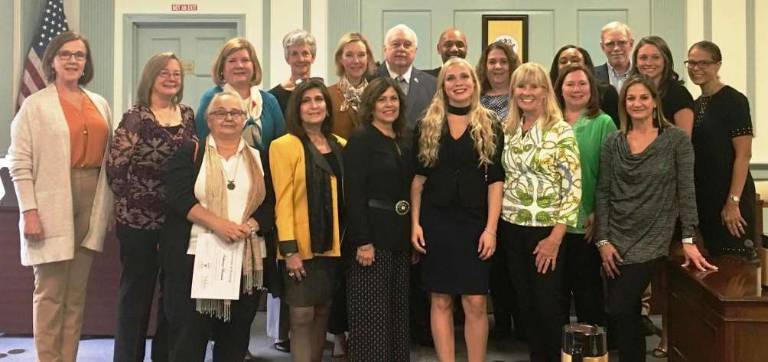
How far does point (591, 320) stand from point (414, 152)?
3.92ft

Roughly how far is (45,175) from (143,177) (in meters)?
0.41

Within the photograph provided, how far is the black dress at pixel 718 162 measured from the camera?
3.55 metres

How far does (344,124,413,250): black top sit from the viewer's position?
3.02m

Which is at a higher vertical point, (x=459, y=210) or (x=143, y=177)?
(x=143, y=177)

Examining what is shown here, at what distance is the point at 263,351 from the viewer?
12.6 ft

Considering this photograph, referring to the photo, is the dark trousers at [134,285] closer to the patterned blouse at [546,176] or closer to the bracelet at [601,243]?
the patterned blouse at [546,176]

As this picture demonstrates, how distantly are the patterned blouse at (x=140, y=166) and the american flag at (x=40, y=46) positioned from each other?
3.13 meters

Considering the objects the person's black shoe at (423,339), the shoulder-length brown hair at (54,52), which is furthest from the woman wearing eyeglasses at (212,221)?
the person's black shoe at (423,339)

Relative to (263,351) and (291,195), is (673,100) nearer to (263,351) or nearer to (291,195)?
(291,195)

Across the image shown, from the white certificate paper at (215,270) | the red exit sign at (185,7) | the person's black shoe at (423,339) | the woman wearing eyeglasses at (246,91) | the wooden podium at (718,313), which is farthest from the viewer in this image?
the red exit sign at (185,7)

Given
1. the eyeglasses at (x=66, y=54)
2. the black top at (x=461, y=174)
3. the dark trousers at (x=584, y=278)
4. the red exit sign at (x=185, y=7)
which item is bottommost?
the dark trousers at (x=584, y=278)

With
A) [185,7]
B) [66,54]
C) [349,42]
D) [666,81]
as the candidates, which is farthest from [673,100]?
[185,7]

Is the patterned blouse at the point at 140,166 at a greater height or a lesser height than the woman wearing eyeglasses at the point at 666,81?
lesser

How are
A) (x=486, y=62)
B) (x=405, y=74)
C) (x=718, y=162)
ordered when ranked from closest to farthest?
(x=718, y=162) < (x=486, y=62) < (x=405, y=74)
